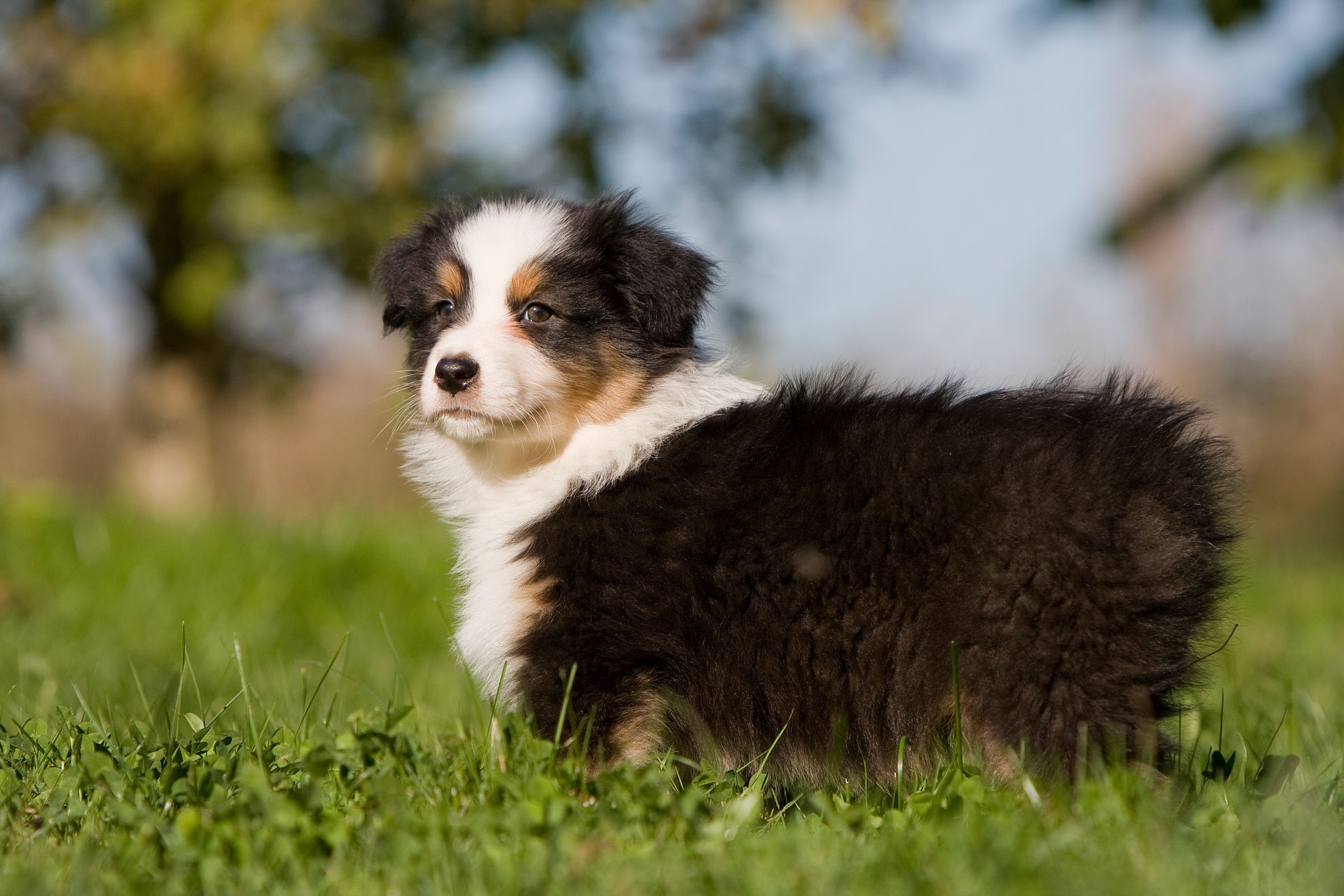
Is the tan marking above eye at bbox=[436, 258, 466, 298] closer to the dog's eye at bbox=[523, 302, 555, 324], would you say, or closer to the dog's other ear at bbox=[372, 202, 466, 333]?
the dog's other ear at bbox=[372, 202, 466, 333]

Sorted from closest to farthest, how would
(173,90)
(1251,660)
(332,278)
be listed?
(1251,660), (173,90), (332,278)

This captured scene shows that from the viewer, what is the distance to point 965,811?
2.42 m

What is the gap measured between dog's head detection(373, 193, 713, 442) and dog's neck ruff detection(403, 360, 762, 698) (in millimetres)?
68

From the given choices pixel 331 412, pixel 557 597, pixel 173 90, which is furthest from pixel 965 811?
pixel 331 412

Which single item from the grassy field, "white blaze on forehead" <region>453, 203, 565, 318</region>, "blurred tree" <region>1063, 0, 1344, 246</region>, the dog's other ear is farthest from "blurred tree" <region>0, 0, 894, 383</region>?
the grassy field

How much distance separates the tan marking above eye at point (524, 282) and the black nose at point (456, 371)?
266mm

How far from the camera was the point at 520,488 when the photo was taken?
10.7 feet

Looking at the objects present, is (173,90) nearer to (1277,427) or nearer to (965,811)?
(965,811)

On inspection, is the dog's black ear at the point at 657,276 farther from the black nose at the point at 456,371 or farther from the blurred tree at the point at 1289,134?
the blurred tree at the point at 1289,134

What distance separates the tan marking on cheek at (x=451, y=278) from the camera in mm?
3334

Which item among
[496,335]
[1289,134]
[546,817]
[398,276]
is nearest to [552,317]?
[496,335]

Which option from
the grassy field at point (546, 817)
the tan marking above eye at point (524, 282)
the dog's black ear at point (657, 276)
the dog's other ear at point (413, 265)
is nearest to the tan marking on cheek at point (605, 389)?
the dog's black ear at point (657, 276)

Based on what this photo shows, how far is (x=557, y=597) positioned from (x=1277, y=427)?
1266cm

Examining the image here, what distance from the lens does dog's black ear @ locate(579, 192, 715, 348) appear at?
3.29 meters
